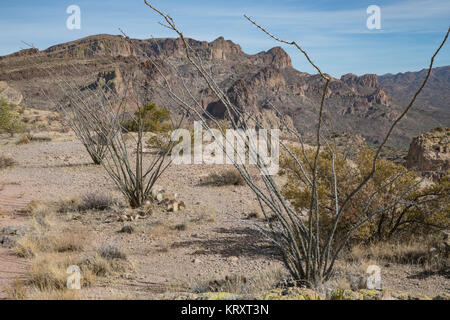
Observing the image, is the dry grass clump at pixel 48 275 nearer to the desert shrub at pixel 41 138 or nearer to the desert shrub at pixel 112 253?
the desert shrub at pixel 112 253

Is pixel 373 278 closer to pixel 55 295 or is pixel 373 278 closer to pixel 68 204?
pixel 55 295

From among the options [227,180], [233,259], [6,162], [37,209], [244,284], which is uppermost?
[6,162]

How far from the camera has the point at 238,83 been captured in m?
6.02

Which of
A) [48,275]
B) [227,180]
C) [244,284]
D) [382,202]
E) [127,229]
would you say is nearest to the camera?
[244,284]

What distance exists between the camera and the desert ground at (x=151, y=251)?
3471 mm

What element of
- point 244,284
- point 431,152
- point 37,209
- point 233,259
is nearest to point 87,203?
point 37,209

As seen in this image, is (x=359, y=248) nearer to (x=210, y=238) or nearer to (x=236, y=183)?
(x=210, y=238)

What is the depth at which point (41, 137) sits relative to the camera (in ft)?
55.5

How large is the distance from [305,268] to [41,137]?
57.0ft

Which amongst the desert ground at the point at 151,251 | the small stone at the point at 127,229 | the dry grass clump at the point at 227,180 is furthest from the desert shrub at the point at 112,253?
the dry grass clump at the point at 227,180

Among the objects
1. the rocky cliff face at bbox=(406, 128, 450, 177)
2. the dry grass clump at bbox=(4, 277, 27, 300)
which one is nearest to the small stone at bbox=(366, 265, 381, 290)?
the dry grass clump at bbox=(4, 277, 27, 300)

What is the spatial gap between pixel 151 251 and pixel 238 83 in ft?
10.9
